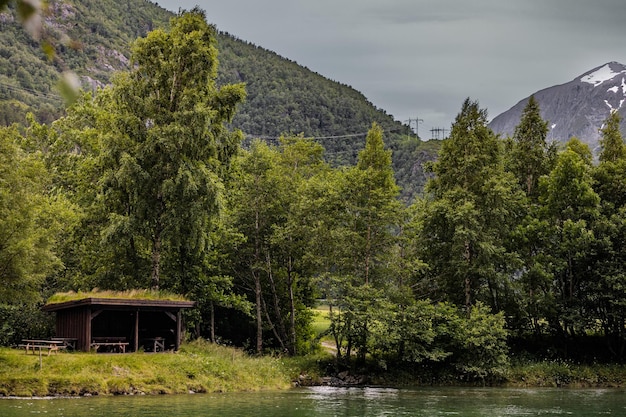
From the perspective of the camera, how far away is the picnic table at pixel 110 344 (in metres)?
30.5

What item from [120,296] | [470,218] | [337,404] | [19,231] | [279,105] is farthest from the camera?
[279,105]

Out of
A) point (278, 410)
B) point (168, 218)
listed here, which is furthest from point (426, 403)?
point (168, 218)

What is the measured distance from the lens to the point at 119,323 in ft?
111

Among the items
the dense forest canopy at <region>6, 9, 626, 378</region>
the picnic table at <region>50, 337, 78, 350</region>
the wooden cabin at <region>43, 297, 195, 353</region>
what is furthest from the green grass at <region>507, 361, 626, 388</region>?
the picnic table at <region>50, 337, 78, 350</region>

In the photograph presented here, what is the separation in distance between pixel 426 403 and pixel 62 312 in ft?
58.9

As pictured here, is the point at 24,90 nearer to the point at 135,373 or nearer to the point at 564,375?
the point at 135,373

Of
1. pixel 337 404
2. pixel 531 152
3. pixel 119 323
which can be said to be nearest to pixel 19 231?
pixel 119 323

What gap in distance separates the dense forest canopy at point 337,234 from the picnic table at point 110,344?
461 cm

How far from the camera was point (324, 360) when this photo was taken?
126 ft

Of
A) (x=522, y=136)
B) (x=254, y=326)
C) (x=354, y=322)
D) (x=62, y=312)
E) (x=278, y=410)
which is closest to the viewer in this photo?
(x=278, y=410)

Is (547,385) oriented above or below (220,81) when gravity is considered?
below

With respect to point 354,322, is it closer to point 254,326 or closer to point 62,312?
point 254,326

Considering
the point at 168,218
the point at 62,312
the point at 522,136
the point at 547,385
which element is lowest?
the point at 547,385

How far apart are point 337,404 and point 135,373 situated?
8605 millimetres
